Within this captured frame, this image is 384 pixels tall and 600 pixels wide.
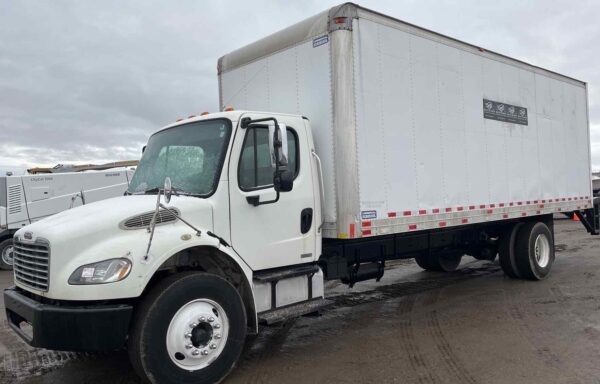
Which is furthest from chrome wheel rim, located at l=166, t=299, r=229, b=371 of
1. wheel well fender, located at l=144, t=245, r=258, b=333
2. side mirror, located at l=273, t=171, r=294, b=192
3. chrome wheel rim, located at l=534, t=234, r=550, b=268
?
chrome wheel rim, located at l=534, t=234, r=550, b=268

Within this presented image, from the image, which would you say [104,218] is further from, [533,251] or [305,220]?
[533,251]

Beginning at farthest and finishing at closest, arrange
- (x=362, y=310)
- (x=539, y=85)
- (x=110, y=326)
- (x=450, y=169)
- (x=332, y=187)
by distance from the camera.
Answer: (x=539, y=85) < (x=362, y=310) < (x=450, y=169) < (x=332, y=187) < (x=110, y=326)

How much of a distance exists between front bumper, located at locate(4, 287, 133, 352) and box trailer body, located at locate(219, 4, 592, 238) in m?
2.49

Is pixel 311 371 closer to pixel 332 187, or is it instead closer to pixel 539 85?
pixel 332 187

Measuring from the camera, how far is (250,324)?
4.93 metres

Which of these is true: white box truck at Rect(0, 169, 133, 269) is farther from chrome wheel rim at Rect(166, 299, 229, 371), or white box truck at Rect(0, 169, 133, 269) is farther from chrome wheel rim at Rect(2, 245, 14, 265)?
chrome wheel rim at Rect(166, 299, 229, 371)

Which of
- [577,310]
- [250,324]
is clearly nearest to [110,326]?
[250,324]

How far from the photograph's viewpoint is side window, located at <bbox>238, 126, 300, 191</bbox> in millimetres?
4941

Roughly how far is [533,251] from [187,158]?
6653 millimetres

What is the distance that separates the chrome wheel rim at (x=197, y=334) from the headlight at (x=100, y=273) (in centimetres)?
60

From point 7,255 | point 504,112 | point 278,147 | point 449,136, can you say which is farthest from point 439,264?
point 7,255

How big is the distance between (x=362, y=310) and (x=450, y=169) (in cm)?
239

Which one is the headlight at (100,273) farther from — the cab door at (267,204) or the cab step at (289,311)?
the cab step at (289,311)

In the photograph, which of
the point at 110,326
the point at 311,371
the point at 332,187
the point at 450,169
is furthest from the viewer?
the point at 450,169
